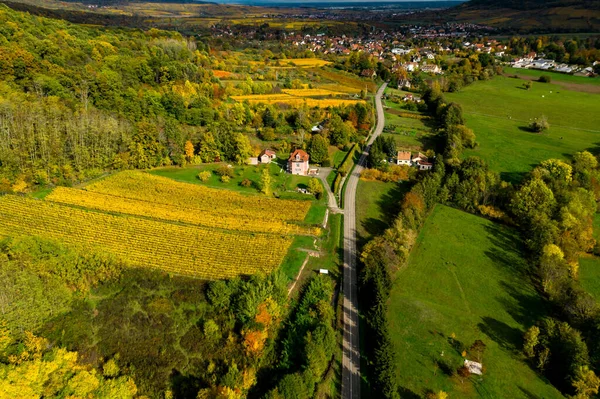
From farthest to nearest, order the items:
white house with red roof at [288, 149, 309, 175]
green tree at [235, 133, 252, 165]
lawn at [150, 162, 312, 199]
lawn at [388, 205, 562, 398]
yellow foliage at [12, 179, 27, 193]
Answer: green tree at [235, 133, 252, 165], white house with red roof at [288, 149, 309, 175], lawn at [150, 162, 312, 199], yellow foliage at [12, 179, 27, 193], lawn at [388, 205, 562, 398]

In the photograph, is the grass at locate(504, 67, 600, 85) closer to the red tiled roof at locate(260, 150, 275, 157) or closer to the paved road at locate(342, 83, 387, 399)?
the paved road at locate(342, 83, 387, 399)

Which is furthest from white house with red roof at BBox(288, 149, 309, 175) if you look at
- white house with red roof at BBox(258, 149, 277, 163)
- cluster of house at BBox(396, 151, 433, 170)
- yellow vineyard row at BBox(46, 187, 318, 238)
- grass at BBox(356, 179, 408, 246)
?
cluster of house at BBox(396, 151, 433, 170)

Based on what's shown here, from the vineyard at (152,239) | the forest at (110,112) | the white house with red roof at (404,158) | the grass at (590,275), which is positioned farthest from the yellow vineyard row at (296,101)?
the grass at (590,275)

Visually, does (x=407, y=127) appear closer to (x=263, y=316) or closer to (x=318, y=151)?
(x=318, y=151)

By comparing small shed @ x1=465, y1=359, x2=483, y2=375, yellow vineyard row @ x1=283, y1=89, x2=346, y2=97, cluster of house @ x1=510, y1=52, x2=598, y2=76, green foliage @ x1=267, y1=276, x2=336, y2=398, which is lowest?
small shed @ x1=465, y1=359, x2=483, y2=375

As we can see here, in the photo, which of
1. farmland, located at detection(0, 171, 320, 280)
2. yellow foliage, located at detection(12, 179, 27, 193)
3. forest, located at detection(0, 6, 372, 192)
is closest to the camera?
farmland, located at detection(0, 171, 320, 280)

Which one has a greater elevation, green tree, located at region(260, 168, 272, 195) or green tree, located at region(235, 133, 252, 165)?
green tree, located at region(235, 133, 252, 165)

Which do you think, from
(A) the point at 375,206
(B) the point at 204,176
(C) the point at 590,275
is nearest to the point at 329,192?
(A) the point at 375,206
